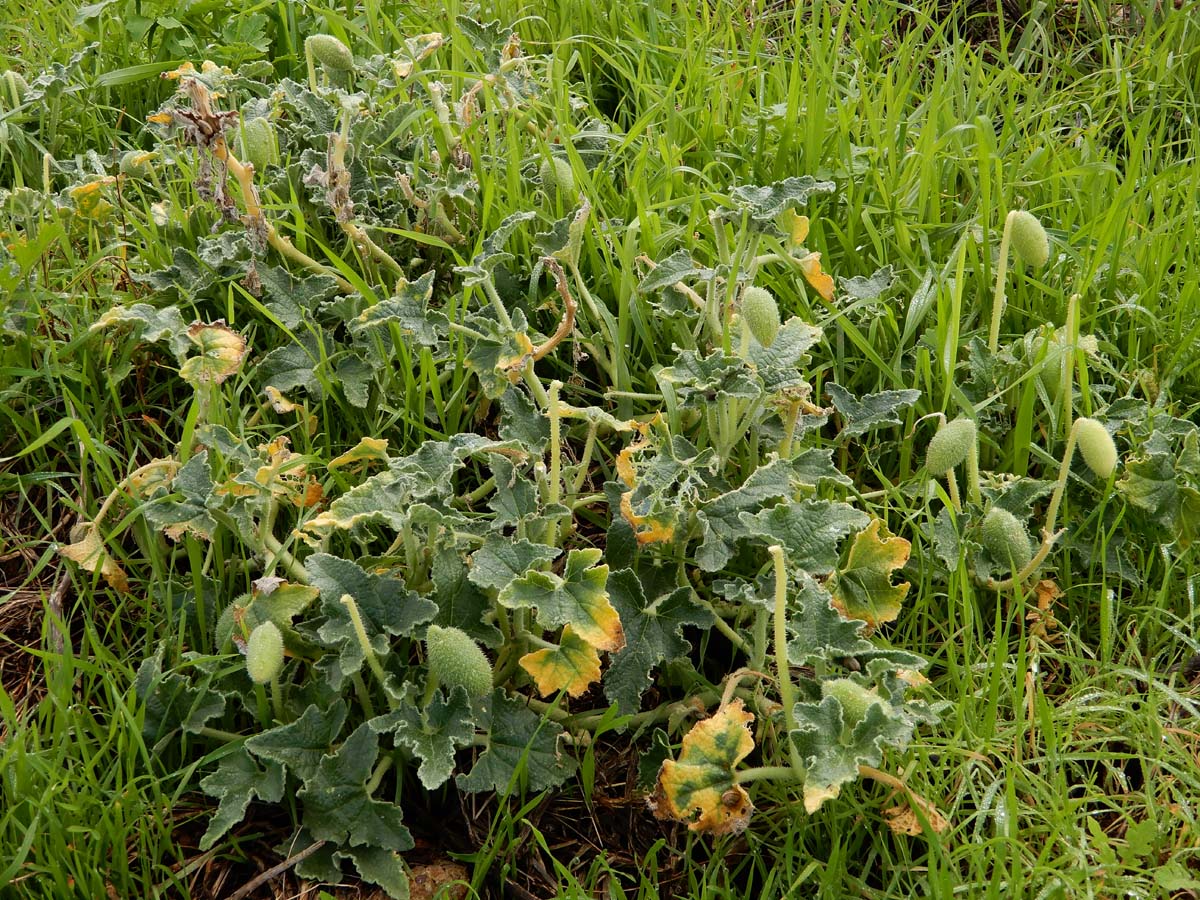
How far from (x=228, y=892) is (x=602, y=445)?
0.97m

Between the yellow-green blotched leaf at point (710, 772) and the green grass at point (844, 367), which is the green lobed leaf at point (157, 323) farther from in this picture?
the yellow-green blotched leaf at point (710, 772)

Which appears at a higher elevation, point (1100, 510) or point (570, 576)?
point (570, 576)

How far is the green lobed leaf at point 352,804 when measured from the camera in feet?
5.45

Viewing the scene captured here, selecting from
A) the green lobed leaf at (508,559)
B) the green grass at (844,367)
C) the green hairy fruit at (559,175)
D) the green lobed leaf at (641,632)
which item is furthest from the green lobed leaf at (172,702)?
the green hairy fruit at (559,175)

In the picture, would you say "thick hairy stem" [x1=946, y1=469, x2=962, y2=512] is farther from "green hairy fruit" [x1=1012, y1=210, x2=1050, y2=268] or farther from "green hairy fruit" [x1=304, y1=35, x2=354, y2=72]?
"green hairy fruit" [x1=304, y1=35, x2=354, y2=72]

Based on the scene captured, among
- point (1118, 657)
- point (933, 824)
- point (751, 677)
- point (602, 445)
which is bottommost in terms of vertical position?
point (1118, 657)

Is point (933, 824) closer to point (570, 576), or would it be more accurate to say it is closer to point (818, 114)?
point (570, 576)

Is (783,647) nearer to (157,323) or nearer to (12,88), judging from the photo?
(157,323)

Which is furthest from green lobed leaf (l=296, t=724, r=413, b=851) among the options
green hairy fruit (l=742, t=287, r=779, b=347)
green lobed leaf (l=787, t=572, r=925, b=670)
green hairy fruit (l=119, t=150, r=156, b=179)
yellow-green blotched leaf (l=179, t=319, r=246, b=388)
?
green hairy fruit (l=119, t=150, r=156, b=179)

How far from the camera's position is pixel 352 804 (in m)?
1.67

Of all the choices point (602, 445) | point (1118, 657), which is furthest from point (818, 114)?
point (1118, 657)

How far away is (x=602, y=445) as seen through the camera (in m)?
2.22

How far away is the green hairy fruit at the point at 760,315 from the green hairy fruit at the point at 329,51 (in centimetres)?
126

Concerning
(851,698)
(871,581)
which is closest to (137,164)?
(871,581)
